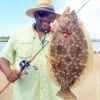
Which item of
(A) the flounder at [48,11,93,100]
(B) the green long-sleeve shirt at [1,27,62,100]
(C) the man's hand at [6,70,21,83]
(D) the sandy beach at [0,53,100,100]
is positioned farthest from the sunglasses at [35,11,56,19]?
(D) the sandy beach at [0,53,100,100]

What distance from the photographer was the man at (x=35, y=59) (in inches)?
243

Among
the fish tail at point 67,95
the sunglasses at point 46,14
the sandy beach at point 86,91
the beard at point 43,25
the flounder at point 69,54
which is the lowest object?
the sandy beach at point 86,91

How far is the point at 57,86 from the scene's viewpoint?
590cm

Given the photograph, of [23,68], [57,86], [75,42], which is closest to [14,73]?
[23,68]

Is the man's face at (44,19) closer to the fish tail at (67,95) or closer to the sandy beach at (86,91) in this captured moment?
the fish tail at (67,95)

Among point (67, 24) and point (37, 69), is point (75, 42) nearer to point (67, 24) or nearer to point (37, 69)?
point (67, 24)

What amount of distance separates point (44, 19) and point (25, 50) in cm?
44

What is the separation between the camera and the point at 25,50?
20.6ft

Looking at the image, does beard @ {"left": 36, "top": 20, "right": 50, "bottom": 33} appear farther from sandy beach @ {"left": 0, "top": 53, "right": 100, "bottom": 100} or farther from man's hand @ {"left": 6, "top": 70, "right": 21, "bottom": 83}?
sandy beach @ {"left": 0, "top": 53, "right": 100, "bottom": 100}

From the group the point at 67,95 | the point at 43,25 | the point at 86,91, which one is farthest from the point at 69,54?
the point at 86,91

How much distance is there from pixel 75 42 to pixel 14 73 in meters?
0.90

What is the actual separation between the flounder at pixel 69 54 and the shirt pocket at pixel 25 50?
66 cm

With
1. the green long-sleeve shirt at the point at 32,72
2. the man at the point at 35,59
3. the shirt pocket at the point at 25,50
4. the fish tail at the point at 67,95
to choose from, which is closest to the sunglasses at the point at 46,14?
the man at the point at 35,59

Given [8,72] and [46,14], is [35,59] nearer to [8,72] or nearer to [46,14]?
[8,72]
